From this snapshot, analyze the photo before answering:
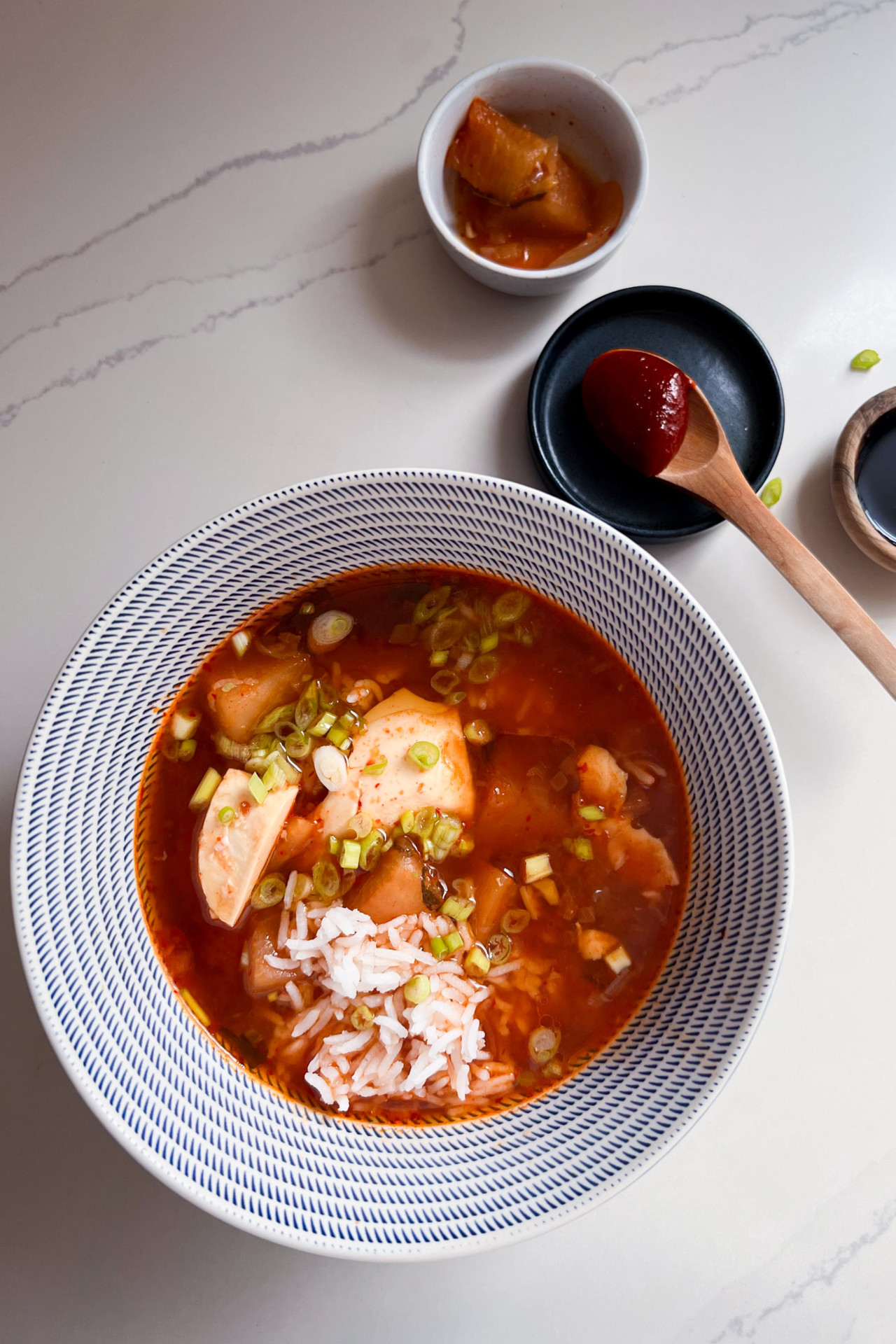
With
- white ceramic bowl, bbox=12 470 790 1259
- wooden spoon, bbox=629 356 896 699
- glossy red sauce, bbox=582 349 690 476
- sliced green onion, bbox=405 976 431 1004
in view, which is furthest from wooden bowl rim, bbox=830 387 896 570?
sliced green onion, bbox=405 976 431 1004

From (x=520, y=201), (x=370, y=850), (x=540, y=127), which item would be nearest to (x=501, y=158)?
(x=520, y=201)

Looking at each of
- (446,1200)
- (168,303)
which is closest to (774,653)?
(446,1200)

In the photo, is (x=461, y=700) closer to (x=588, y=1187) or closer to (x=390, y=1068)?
(x=390, y=1068)

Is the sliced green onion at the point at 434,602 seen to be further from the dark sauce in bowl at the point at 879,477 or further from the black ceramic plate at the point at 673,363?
the dark sauce in bowl at the point at 879,477

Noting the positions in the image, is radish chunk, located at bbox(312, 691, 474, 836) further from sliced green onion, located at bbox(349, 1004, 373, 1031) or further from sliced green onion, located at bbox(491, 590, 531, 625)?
sliced green onion, located at bbox(349, 1004, 373, 1031)

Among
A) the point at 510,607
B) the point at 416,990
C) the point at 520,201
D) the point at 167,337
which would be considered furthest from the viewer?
the point at 167,337

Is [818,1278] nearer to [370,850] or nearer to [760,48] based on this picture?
[370,850]
